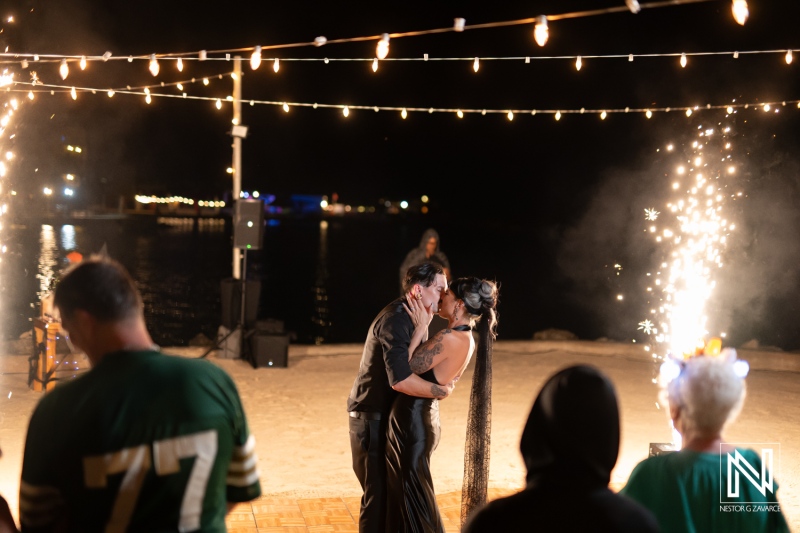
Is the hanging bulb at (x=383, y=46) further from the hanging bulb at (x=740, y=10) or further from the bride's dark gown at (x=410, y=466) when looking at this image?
the bride's dark gown at (x=410, y=466)

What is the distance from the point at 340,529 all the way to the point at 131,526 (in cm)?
285

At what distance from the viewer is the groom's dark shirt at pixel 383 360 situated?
342 centimetres

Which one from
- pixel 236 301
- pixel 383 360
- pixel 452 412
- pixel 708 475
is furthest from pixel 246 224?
pixel 708 475

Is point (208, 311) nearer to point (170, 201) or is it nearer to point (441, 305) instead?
point (441, 305)

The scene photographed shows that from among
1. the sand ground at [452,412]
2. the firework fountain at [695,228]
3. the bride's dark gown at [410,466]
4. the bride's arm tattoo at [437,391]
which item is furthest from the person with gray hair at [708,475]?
the firework fountain at [695,228]

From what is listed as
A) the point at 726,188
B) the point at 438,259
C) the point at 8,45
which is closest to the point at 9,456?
the point at 8,45

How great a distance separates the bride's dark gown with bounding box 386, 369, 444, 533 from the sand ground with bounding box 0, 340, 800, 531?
1.59m

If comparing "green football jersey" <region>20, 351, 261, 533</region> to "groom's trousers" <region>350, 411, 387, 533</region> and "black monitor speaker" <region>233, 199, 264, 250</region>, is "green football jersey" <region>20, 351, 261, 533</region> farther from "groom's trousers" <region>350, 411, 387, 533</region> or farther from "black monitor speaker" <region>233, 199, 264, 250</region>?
"black monitor speaker" <region>233, 199, 264, 250</region>

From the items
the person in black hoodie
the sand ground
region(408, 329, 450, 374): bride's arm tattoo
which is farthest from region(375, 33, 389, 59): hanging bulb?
the person in black hoodie

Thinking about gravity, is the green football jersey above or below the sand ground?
above

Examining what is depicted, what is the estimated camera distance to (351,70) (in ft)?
38.3

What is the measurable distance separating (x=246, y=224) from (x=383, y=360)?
6.71 m

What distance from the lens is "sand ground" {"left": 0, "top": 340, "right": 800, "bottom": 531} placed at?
5.41 m

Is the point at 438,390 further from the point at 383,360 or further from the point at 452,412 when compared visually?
the point at 452,412
